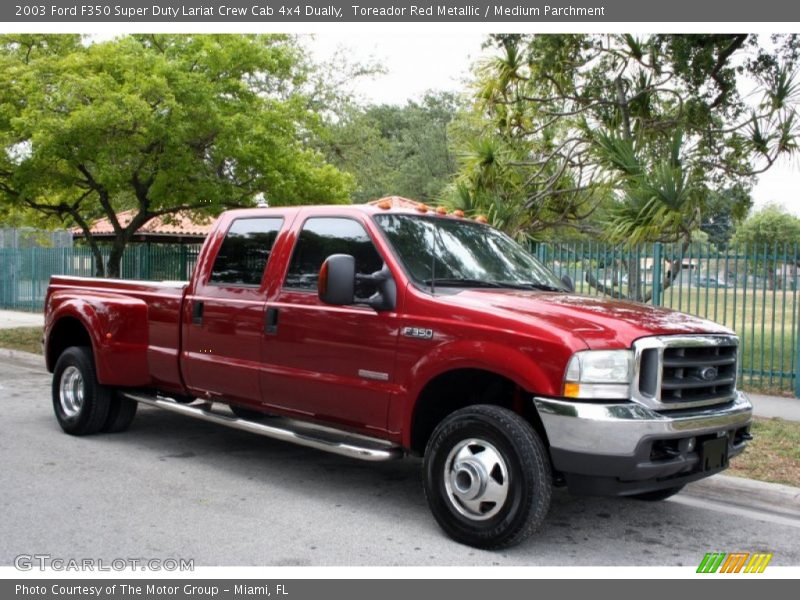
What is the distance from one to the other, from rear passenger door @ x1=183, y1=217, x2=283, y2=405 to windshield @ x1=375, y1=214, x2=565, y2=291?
118 cm

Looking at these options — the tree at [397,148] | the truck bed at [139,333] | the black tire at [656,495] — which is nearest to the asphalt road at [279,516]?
the black tire at [656,495]

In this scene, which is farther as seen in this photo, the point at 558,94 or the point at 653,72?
the point at 558,94

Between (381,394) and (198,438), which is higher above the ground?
(381,394)

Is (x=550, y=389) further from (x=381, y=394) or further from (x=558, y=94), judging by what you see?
(x=558, y=94)

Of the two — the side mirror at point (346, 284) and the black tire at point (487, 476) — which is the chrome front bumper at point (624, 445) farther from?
the side mirror at point (346, 284)

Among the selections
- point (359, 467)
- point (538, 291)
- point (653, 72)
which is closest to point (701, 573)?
point (538, 291)

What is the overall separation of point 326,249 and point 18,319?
59.7ft

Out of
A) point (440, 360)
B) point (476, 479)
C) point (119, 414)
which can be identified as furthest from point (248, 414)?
point (476, 479)

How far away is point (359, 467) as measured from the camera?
711cm

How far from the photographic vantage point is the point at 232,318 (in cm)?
656

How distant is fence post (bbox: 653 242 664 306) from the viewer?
449 inches

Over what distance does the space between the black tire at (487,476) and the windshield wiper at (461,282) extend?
96 centimetres

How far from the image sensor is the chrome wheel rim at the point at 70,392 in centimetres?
798

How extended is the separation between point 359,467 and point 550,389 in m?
2.81
